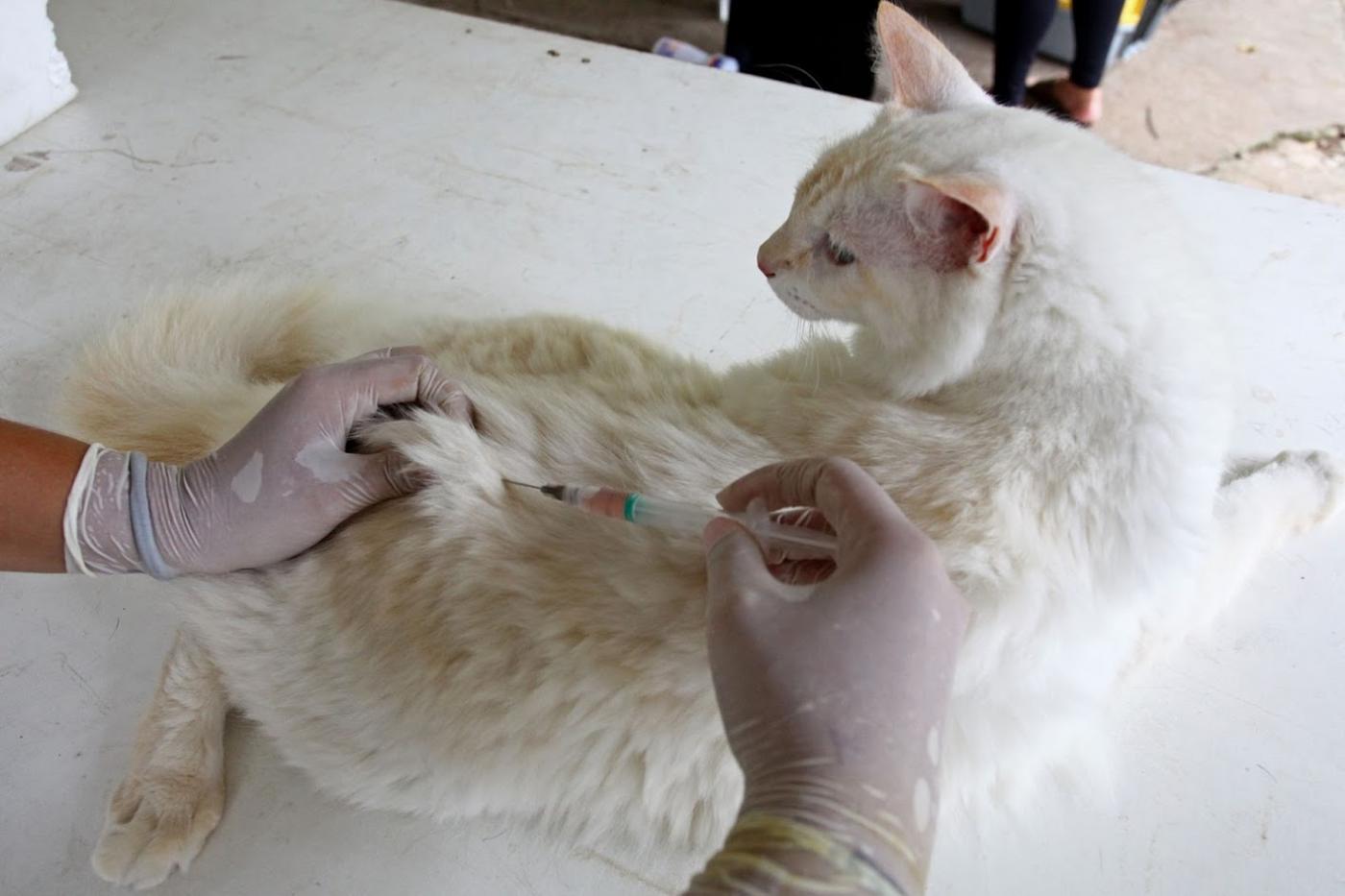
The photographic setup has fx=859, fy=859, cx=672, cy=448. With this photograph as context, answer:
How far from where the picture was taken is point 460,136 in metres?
1.68

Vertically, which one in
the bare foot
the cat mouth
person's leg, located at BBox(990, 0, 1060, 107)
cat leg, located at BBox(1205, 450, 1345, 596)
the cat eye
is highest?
the cat eye

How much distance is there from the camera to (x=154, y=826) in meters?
0.86

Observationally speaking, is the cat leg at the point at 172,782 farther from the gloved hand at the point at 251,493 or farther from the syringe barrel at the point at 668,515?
the syringe barrel at the point at 668,515

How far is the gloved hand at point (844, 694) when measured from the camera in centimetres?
55

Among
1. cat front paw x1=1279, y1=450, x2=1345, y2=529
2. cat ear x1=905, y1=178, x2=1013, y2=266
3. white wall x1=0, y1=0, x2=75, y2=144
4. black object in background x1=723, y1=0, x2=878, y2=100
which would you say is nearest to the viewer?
cat ear x1=905, y1=178, x2=1013, y2=266

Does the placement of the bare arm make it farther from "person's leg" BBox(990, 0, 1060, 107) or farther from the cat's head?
"person's leg" BBox(990, 0, 1060, 107)

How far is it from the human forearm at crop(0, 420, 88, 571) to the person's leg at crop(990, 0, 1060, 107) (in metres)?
2.52

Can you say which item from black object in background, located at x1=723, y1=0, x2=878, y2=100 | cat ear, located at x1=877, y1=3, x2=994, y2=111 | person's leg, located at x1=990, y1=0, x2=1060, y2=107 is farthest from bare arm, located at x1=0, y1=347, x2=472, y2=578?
person's leg, located at x1=990, y1=0, x2=1060, y2=107

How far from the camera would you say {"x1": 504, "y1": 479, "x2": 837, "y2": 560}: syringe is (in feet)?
2.40

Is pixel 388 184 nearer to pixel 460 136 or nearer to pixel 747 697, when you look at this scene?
pixel 460 136

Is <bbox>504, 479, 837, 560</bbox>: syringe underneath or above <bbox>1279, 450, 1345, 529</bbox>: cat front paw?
above

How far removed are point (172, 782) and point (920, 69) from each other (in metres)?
1.14

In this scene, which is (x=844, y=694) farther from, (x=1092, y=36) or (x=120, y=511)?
(x=1092, y=36)

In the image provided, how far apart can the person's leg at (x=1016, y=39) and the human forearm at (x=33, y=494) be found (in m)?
2.52
